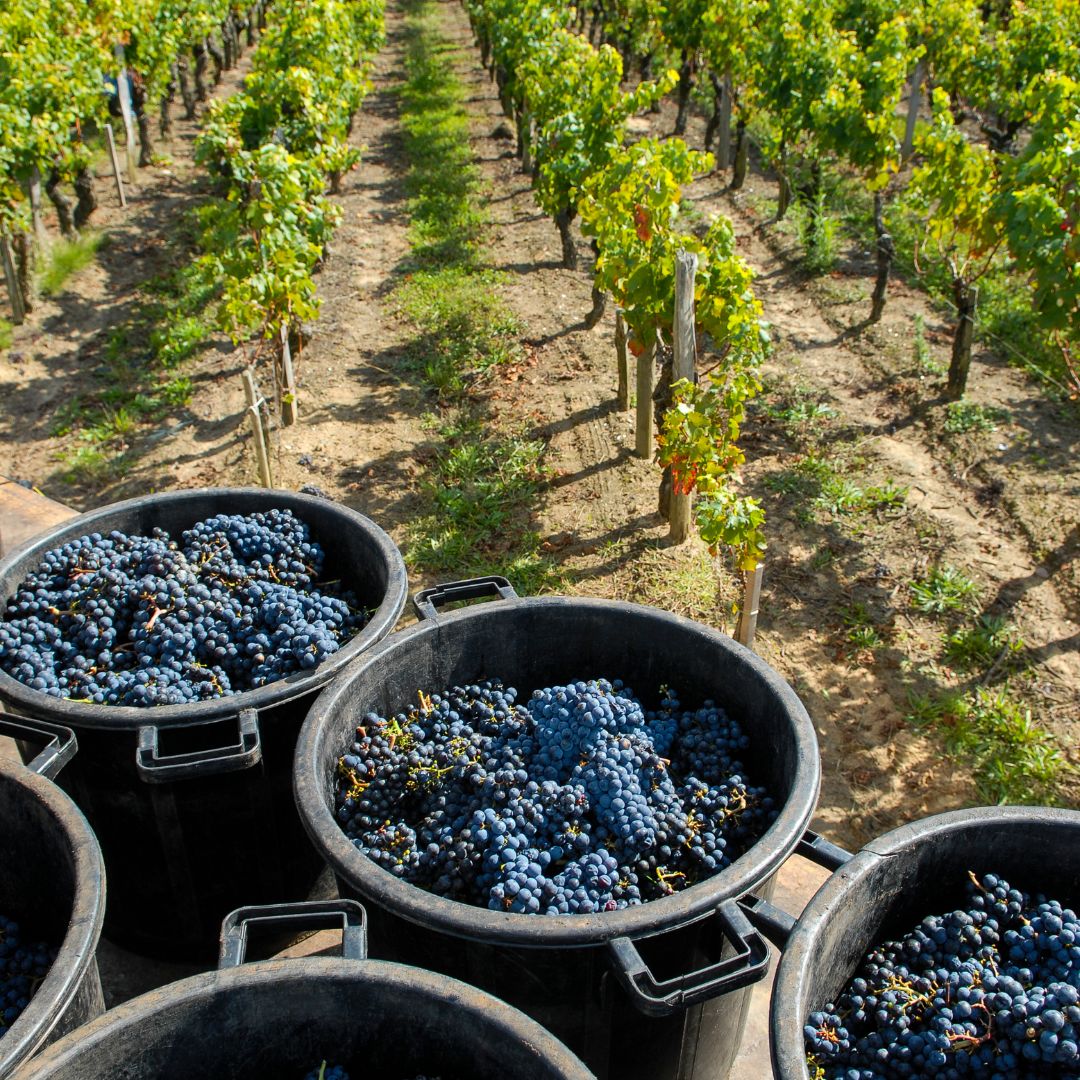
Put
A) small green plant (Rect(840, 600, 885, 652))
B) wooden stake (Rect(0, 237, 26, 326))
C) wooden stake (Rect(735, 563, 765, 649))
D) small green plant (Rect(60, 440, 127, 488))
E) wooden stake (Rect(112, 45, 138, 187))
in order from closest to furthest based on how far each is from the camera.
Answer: wooden stake (Rect(735, 563, 765, 649))
small green plant (Rect(840, 600, 885, 652))
small green plant (Rect(60, 440, 127, 488))
wooden stake (Rect(0, 237, 26, 326))
wooden stake (Rect(112, 45, 138, 187))

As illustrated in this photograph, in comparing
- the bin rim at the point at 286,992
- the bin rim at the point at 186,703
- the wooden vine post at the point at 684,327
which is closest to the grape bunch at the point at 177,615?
the bin rim at the point at 186,703

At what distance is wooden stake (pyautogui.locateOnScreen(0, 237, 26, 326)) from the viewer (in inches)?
348

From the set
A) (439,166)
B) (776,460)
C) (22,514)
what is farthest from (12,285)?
(776,460)

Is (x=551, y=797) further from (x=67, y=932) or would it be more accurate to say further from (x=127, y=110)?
(x=127, y=110)

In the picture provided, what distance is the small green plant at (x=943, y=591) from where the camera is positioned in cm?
541

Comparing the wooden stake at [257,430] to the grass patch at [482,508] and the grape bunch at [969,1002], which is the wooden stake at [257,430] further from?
the grape bunch at [969,1002]

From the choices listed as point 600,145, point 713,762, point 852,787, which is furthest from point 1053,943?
point 600,145

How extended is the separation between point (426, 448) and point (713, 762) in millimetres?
4933

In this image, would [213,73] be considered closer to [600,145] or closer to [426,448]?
[600,145]

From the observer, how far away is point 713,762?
255cm

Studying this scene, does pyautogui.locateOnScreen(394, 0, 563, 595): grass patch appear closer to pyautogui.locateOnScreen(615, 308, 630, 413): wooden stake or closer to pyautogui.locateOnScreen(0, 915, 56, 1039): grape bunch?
pyautogui.locateOnScreen(615, 308, 630, 413): wooden stake

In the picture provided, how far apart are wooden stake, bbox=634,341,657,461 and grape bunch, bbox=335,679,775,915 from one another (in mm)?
3988

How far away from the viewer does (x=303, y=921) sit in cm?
197

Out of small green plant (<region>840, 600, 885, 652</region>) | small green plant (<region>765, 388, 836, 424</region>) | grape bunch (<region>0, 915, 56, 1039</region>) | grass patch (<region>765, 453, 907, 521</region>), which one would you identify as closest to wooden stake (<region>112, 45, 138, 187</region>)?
small green plant (<region>765, 388, 836, 424</region>)
